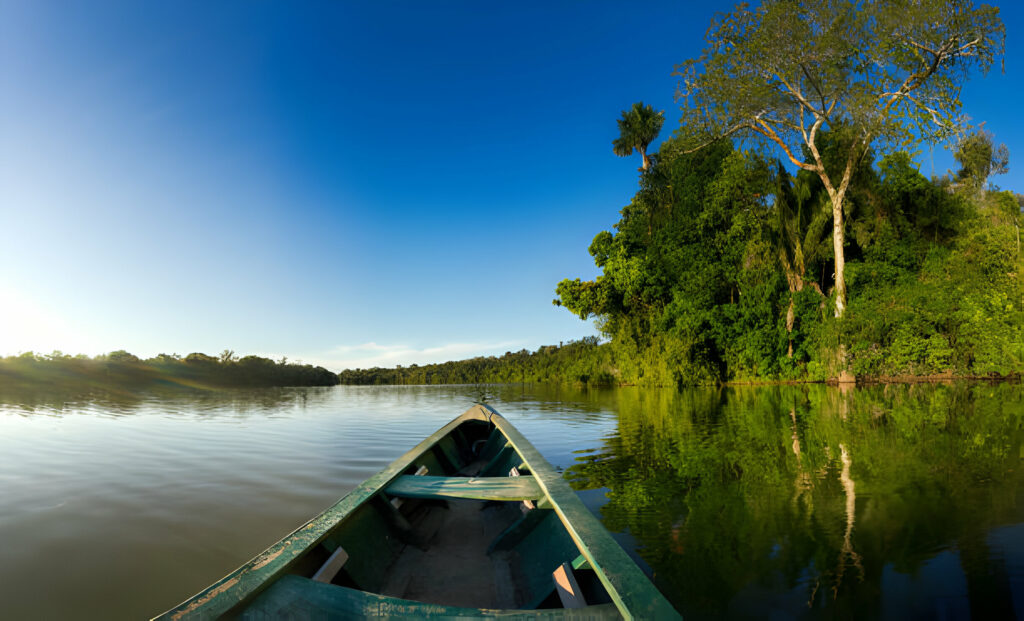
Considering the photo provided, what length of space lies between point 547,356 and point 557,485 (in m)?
74.0

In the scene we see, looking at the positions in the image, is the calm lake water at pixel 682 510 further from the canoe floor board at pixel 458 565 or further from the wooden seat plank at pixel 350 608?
the wooden seat plank at pixel 350 608

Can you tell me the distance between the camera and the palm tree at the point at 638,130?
31109 millimetres

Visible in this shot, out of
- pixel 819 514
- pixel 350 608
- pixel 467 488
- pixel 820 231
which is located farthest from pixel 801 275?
pixel 350 608

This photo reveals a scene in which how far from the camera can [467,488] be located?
8.34ft

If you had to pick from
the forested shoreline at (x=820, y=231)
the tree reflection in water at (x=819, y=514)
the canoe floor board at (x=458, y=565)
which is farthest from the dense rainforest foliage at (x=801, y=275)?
the canoe floor board at (x=458, y=565)

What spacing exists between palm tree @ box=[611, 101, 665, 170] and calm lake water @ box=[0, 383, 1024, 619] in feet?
90.5

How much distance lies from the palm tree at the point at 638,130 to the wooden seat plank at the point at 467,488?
3107 cm

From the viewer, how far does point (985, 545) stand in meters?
2.59

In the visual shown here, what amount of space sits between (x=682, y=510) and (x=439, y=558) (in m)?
1.94

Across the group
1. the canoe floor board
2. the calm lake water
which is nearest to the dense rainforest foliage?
the calm lake water

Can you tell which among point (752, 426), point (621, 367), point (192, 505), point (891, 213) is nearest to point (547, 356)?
point (621, 367)

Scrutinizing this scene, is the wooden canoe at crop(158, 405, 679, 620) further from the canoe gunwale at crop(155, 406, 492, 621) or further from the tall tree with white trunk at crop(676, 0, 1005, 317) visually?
the tall tree with white trunk at crop(676, 0, 1005, 317)

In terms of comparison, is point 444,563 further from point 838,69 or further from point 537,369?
point 537,369

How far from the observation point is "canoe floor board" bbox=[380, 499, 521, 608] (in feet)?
6.72
